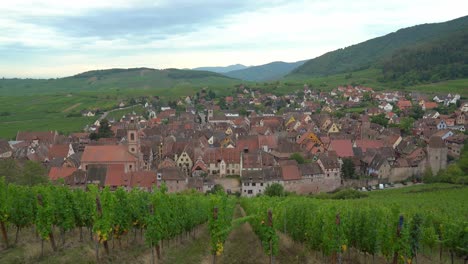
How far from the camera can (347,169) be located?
82.2 metres

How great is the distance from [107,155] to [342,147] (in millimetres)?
48292

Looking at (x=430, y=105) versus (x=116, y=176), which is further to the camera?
(x=430, y=105)

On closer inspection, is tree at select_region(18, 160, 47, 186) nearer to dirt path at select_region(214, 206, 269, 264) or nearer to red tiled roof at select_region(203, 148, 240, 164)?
red tiled roof at select_region(203, 148, 240, 164)

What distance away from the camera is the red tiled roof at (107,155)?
251 feet

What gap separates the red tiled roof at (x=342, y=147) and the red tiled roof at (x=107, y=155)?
41903mm

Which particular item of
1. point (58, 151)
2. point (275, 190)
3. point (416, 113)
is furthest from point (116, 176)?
point (416, 113)

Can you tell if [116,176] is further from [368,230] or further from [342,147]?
[342,147]

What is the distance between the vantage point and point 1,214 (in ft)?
104

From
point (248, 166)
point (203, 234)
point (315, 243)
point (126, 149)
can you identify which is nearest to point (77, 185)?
point (126, 149)

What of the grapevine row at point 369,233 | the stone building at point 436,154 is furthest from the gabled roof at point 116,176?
the stone building at point 436,154

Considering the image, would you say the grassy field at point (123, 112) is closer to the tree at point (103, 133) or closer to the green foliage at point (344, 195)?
the tree at point (103, 133)

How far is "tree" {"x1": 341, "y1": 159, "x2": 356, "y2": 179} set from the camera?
8225cm

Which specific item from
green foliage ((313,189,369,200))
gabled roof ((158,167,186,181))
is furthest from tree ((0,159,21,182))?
green foliage ((313,189,369,200))

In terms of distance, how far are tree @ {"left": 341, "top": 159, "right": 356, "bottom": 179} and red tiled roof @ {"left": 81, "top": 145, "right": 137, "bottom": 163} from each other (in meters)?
39.5
